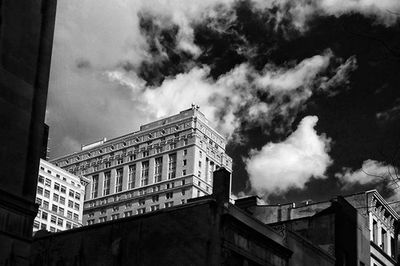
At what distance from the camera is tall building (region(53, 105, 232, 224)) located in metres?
169

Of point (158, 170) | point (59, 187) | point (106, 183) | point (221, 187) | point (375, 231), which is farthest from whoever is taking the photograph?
point (106, 183)

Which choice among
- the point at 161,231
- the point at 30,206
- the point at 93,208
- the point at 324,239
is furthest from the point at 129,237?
the point at 93,208

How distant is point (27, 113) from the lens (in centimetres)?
1956

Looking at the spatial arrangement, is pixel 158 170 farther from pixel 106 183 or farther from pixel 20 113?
pixel 20 113

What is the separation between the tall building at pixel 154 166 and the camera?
169 metres

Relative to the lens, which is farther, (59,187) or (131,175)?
(131,175)

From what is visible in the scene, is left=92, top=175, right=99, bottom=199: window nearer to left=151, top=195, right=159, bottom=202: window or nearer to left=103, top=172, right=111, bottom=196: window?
left=103, top=172, right=111, bottom=196: window

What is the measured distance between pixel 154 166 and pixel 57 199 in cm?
2628

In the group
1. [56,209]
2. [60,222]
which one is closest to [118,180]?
[56,209]

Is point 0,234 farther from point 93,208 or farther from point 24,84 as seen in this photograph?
point 93,208

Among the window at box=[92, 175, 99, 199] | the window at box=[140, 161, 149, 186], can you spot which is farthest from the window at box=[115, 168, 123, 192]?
the window at box=[140, 161, 149, 186]

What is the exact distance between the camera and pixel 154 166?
17625 centimetres

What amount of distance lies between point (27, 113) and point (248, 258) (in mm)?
16057

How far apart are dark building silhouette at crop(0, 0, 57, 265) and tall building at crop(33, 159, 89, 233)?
14003cm
